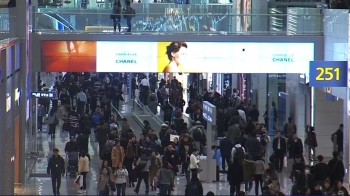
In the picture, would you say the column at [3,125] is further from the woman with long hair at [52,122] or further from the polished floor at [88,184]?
the woman with long hair at [52,122]

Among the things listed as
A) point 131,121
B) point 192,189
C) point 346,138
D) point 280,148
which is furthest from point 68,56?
point 131,121

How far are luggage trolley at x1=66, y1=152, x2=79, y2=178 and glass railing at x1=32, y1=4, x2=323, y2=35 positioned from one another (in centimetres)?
431

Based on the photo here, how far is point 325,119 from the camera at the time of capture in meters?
29.5

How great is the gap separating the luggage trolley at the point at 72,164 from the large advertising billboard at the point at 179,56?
142 inches

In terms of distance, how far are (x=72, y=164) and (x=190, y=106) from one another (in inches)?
426

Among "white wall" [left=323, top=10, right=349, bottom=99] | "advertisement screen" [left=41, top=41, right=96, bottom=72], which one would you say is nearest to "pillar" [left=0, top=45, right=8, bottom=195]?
"advertisement screen" [left=41, top=41, right=96, bottom=72]

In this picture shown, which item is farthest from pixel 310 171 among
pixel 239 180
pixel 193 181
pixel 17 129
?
pixel 17 129

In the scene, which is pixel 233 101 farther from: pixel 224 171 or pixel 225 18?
pixel 224 171

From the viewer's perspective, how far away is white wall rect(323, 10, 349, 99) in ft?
82.3

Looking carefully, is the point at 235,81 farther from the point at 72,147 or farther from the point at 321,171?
the point at 321,171

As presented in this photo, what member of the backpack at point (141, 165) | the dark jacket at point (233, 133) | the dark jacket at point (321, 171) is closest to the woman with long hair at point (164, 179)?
the backpack at point (141, 165)

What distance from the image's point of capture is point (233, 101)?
116ft

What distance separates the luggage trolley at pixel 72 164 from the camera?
24839mm

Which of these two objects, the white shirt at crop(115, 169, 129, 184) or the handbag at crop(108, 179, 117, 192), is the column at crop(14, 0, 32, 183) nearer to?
the white shirt at crop(115, 169, 129, 184)
